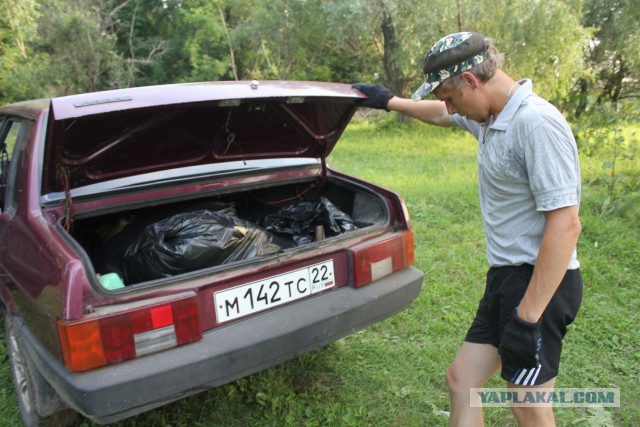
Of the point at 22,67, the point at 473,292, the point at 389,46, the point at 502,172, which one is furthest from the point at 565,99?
the point at 22,67

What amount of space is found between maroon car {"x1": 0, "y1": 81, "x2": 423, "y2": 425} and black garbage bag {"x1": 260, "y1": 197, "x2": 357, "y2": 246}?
0.01 metres

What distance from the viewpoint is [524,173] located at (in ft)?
5.77

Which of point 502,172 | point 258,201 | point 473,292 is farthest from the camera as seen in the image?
point 473,292

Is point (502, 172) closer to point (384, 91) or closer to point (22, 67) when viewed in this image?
point (384, 91)

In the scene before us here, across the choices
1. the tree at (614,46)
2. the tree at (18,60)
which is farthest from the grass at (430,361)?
the tree at (18,60)

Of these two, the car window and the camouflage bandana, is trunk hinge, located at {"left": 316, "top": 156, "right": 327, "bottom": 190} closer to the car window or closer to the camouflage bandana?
the camouflage bandana

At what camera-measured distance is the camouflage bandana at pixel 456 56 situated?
178cm

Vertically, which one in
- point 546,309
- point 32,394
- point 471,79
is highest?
point 471,79

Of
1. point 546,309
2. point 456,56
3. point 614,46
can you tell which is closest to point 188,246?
point 456,56

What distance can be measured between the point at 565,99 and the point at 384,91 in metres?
13.3

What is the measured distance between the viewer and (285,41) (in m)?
20.7

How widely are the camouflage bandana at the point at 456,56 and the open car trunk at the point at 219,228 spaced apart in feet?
3.77

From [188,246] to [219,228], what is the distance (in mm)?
207
